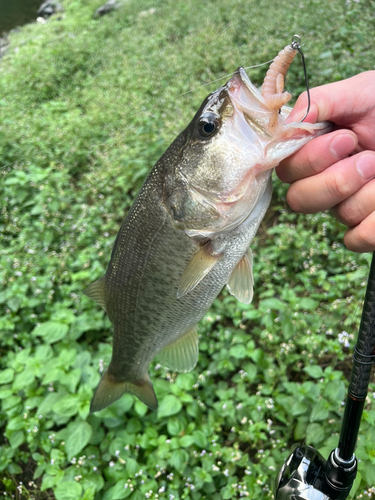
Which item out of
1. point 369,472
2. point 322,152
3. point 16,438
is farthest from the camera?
point 16,438

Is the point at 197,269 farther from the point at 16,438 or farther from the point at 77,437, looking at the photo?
the point at 16,438

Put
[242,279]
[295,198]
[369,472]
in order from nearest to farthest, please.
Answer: [295,198], [242,279], [369,472]

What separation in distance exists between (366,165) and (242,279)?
62cm

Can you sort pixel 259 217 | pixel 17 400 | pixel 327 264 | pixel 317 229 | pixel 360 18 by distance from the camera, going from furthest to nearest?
pixel 360 18 < pixel 317 229 < pixel 327 264 < pixel 17 400 < pixel 259 217

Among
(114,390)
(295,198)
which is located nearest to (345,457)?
(295,198)

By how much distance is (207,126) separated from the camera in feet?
4.00

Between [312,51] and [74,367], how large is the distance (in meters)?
4.71

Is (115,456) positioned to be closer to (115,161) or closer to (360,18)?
(115,161)

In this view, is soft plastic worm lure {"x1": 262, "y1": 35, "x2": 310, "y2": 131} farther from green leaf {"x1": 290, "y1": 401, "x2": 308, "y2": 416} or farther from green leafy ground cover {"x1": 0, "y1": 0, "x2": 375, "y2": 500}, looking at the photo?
green leaf {"x1": 290, "y1": 401, "x2": 308, "y2": 416}

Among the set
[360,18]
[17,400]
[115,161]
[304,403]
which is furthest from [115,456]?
[360,18]

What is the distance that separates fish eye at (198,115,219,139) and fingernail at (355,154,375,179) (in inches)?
19.3

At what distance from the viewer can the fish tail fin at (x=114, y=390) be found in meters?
1.85

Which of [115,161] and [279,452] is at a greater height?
[115,161]

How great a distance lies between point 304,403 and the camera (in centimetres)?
194
